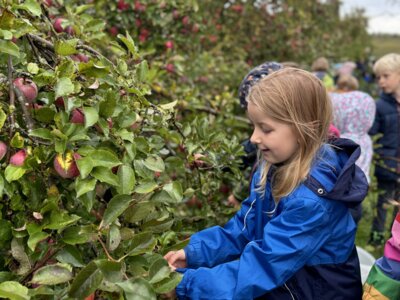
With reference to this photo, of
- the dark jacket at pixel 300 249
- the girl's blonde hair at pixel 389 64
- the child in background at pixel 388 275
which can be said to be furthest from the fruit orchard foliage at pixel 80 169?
the girl's blonde hair at pixel 389 64

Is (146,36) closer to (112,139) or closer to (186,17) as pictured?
(186,17)

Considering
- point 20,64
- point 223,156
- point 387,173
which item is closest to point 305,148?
point 223,156

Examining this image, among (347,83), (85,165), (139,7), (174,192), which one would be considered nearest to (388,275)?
(174,192)

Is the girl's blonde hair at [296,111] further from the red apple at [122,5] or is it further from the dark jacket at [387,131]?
the dark jacket at [387,131]

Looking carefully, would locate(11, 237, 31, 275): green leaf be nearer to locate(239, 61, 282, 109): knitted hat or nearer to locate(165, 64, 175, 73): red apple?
locate(239, 61, 282, 109): knitted hat

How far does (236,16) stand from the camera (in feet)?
20.0

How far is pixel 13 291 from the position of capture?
35.6 inches

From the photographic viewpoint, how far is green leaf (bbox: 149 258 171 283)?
3.31ft

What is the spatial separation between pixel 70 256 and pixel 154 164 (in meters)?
0.33

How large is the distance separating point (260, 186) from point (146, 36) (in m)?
1.93

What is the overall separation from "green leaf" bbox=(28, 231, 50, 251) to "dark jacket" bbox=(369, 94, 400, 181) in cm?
282

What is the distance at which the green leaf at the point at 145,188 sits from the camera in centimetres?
118

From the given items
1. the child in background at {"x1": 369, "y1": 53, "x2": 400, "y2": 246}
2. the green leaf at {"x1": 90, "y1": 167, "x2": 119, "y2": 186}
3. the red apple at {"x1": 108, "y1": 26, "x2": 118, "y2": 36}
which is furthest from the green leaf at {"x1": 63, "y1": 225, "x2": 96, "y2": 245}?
the child in background at {"x1": 369, "y1": 53, "x2": 400, "y2": 246}

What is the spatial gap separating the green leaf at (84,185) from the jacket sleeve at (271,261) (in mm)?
393
